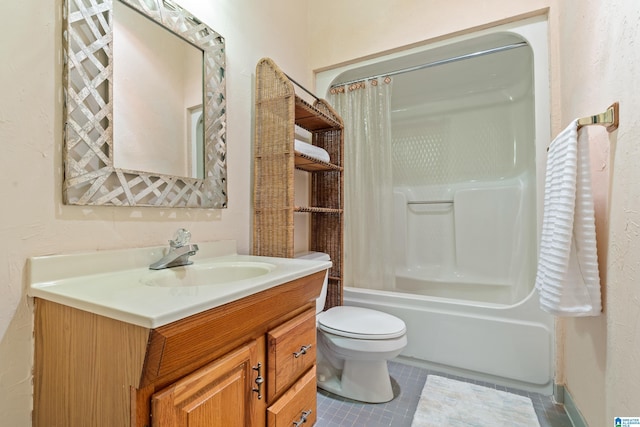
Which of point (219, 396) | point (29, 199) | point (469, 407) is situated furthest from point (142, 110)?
point (469, 407)

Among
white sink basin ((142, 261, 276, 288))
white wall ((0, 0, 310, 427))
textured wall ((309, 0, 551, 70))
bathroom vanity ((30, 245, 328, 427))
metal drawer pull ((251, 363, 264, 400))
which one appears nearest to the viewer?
bathroom vanity ((30, 245, 328, 427))

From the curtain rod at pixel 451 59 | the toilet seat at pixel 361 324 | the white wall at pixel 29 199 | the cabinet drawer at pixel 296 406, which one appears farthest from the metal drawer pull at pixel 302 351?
the curtain rod at pixel 451 59

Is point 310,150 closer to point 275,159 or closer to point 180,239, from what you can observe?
point 275,159

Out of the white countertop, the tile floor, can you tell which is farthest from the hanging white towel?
the white countertop

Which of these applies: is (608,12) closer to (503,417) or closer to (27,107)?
(503,417)

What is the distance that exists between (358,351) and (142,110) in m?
1.33

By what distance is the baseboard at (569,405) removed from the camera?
4.06 ft

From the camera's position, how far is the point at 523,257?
6.72 ft

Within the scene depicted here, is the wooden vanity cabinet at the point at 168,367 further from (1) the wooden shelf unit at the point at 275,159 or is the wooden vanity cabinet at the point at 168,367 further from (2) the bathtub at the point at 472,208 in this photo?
(2) the bathtub at the point at 472,208

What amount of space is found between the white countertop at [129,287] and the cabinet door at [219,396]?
175mm

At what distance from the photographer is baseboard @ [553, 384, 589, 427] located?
124cm

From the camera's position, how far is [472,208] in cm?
234

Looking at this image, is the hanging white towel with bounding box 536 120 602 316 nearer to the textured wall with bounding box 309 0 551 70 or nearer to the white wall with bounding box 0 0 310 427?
the textured wall with bounding box 309 0 551 70

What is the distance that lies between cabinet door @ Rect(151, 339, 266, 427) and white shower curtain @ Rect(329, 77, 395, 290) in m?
1.30
